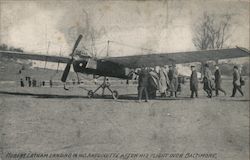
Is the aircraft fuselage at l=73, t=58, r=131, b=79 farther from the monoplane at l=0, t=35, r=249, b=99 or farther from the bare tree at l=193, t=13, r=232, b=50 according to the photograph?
the bare tree at l=193, t=13, r=232, b=50

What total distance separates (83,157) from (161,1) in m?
2.39

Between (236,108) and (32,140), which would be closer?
(32,140)

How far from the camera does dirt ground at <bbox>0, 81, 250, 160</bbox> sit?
4.14 metres

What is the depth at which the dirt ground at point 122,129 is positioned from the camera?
4145mm

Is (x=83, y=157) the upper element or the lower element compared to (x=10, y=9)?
lower

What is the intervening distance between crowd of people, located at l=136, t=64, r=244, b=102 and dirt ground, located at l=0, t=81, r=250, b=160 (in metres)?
1.07

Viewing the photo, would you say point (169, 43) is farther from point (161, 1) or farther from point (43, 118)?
point (43, 118)

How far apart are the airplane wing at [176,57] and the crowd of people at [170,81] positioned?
0.20 meters

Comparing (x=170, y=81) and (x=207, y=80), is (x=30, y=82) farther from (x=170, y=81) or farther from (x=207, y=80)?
(x=207, y=80)

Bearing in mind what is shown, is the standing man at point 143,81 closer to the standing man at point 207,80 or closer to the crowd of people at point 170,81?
the crowd of people at point 170,81

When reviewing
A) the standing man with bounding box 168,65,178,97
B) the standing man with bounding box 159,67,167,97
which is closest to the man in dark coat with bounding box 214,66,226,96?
the standing man with bounding box 168,65,178,97

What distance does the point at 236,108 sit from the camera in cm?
609

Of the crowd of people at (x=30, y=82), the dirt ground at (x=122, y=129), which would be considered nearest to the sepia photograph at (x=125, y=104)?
the dirt ground at (x=122, y=129)

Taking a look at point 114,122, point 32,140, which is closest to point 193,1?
point 114,122
